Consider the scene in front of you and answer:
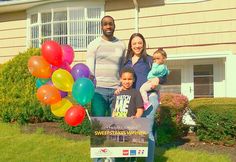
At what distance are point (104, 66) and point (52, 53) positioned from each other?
719 millimetres

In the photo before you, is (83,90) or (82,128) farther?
(82,128)

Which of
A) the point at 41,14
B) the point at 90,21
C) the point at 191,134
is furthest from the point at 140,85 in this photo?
the point at 41,14

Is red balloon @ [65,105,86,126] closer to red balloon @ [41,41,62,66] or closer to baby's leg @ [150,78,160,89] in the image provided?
red balloon @ [41,41,62,66]

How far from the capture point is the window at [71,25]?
13.3 m

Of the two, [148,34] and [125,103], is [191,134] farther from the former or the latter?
[125,103]

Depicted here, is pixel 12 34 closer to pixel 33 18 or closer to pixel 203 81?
pixel 33 18

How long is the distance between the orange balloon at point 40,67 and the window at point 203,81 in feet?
22.6

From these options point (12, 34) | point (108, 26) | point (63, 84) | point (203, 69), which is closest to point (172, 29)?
point (203, 69)

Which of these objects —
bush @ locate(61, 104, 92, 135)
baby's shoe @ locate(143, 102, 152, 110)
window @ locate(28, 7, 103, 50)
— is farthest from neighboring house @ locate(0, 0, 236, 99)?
baby's shoe @ locate(143, 102, 152, 110)

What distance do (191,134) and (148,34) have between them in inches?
135

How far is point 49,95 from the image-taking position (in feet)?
19.3

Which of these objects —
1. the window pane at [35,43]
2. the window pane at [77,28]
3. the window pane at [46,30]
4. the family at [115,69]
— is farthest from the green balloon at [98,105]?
the window pane at [35,43]

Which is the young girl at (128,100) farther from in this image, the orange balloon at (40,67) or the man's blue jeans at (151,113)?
the orange balloon at (40,67)

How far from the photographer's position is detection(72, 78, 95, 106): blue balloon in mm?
5629
